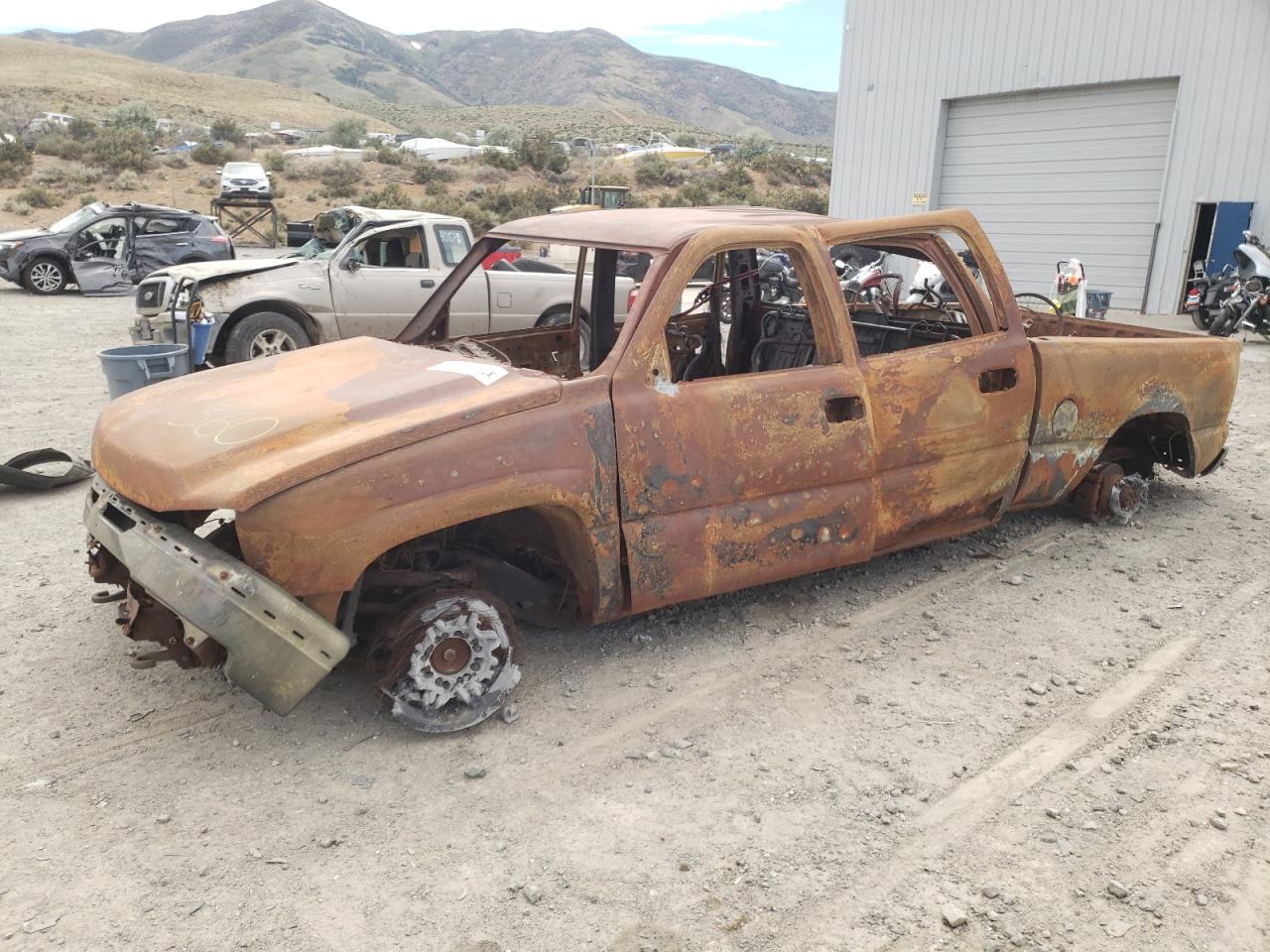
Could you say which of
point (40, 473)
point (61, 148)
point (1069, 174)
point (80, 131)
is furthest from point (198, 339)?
point (80, 131)

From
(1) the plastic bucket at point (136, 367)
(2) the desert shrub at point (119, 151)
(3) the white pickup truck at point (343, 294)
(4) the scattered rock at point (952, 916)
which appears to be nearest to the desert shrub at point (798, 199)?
(2) the desert shrub at point (119, 151)

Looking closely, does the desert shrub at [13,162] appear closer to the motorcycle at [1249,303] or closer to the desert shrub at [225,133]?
the desert shrub at [225,133]

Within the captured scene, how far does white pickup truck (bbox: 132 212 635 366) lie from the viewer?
8789 millimetres

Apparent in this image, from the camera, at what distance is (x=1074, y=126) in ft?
52.1

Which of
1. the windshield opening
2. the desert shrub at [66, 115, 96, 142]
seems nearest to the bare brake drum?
the windshield opening

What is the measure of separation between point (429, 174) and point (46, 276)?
2166 cm

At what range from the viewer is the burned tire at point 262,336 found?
348 inches

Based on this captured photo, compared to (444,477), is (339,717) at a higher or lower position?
lower

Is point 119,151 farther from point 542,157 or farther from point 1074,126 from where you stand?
point 1074,126

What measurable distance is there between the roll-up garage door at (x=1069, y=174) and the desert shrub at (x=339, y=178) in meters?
21.5

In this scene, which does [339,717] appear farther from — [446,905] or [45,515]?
[45,515]

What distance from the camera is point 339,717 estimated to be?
349 centimetres

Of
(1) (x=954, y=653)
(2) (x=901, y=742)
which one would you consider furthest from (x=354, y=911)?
(1) (x=954, y=653)

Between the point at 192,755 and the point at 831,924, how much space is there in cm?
212
